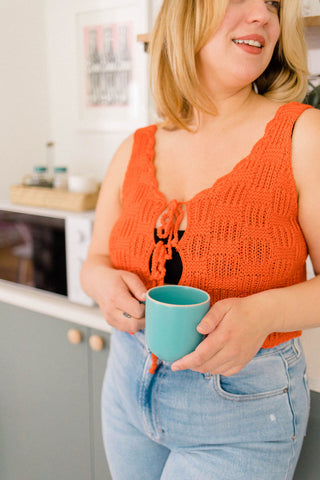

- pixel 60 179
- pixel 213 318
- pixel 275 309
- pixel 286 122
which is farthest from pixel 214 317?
pixel 60 179

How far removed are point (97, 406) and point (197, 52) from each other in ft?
3.13

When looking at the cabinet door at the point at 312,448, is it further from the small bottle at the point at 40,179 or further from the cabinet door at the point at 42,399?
the small bottle at the point at 40,179

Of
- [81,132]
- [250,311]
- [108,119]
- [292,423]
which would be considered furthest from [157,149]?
[81,132]

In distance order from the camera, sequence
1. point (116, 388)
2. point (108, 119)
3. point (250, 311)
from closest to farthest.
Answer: point (250, 311) → point (116, 388) → point (108, 119)

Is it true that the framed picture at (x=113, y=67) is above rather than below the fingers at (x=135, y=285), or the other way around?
above

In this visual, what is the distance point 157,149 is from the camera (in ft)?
2.68

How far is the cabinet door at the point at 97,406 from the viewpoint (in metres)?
1.12

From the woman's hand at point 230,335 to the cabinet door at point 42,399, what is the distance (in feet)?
2.18

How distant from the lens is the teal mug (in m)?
0.51

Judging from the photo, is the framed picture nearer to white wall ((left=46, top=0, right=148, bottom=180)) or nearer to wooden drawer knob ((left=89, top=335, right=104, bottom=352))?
white wall ((left=46, top=0, right=148, bottom=180))

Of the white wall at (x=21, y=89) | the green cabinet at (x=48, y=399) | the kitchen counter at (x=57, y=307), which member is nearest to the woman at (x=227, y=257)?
the kitchen counter at (x=57, y=307)

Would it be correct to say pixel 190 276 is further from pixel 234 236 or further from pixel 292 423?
pixel 292 423

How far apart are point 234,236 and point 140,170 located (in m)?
0.25

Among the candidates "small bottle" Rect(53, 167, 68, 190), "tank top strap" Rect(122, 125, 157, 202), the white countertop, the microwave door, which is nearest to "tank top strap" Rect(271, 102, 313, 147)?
"tank top strap" Rect(122, 125, 157, 202)
